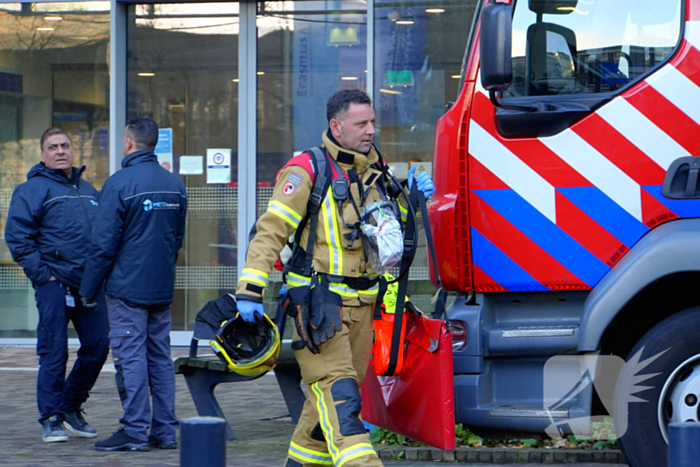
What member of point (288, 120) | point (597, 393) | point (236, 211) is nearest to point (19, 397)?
point (236, 211)

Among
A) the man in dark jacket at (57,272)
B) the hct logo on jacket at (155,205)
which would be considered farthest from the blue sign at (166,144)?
the hct logo on jacket at (155,205)

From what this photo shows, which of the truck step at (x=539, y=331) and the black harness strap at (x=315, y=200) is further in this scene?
the truck step at (x=539, y=331)

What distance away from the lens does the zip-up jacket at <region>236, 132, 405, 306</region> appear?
4.29 metres

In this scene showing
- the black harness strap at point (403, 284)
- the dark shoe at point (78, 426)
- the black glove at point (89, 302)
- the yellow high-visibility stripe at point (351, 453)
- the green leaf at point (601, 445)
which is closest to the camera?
the yellow high-visibility stripe at point (351, 453)

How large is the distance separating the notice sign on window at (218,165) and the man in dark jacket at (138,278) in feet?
14.9

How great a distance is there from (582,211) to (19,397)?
5.16 m

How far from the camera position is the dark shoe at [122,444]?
586 cm

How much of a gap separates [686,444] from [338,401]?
5.55 feet

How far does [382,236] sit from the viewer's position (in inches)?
169

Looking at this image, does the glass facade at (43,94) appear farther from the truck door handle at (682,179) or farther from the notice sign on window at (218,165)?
the truck door handle at (682,179)

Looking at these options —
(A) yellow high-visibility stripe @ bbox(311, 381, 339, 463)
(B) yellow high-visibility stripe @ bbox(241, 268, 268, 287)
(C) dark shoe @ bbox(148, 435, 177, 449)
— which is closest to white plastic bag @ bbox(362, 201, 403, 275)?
(B) yellow high-visibility stripe @ bbox(241, 268, 268, 287)

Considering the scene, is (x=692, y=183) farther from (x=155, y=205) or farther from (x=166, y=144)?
(x=166, y=144)

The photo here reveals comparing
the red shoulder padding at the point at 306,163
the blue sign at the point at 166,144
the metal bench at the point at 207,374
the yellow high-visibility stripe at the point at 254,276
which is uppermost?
the blue sign at the point at 166,144

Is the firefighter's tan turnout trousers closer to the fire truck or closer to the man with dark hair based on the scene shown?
the man with dark hair
